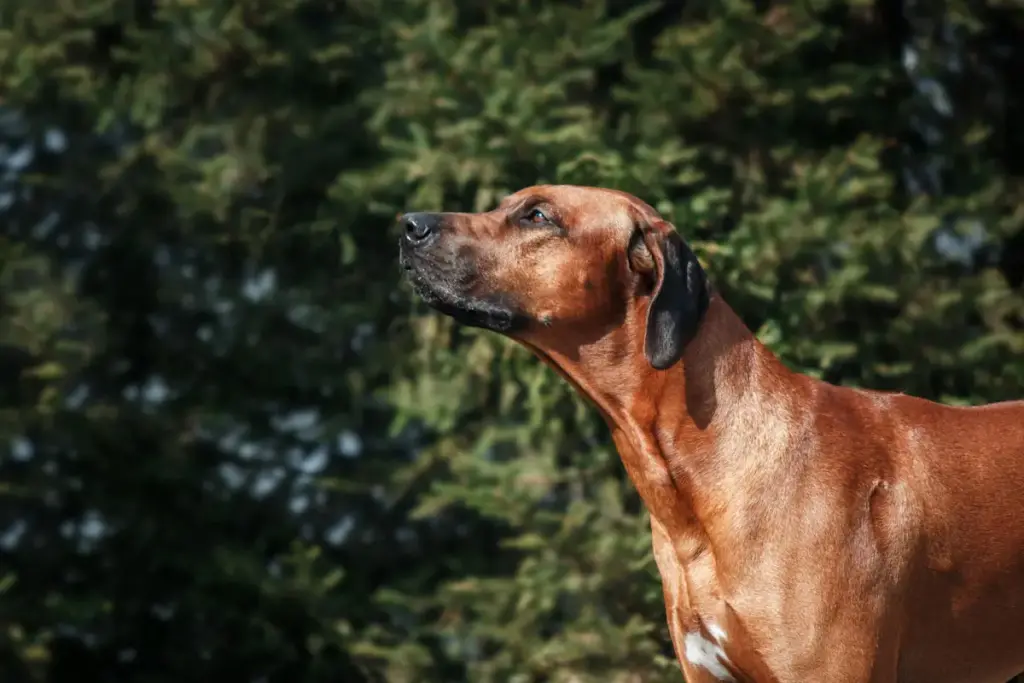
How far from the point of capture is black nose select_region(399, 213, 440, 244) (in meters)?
3.84

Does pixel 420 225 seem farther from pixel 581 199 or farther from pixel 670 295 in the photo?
pixel 670 295

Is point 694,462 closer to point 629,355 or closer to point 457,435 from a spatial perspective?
point 629,355

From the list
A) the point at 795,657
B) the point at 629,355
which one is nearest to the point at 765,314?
the point at 629,355

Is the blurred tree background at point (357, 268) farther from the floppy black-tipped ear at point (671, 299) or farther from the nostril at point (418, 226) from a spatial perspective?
the floppy black-tipped ear at point (671, 299)

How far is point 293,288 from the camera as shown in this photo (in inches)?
260

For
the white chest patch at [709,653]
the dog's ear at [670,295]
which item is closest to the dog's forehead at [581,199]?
the dog's ear at [670,295]

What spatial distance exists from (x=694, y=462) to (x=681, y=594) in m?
0.36

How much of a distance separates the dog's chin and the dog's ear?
0.39 metres

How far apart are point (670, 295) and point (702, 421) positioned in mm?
357

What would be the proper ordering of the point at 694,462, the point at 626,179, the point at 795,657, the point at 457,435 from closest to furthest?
the point at 795,657 → the point at 694,462 → the point at 626,179 → the point at 457,435

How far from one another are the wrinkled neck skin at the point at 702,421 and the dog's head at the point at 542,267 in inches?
2.3

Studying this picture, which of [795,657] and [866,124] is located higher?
[795,657]

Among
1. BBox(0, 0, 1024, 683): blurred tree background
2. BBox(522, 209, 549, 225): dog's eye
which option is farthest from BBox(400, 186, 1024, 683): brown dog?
BBox(0, 0, 1024, 683): blurred tree background

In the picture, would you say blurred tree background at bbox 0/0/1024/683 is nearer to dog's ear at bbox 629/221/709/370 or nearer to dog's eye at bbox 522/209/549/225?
dog's eye at bbox 522/209/549/225
